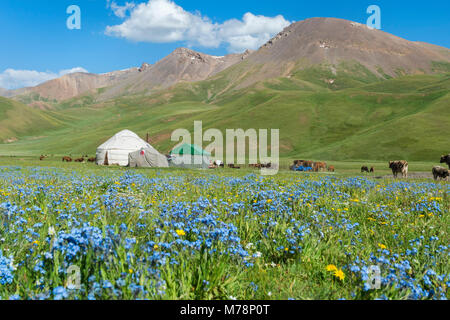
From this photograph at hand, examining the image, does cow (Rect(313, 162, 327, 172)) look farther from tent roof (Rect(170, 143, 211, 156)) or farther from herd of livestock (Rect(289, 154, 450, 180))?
tent roof (Rect(170, 143, 211, 156))

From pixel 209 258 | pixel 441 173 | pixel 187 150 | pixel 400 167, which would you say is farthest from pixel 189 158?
pixel 209 258

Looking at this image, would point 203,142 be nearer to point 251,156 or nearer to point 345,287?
point 251,156

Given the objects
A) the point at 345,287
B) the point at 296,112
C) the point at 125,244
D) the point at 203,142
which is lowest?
the point at 345,287

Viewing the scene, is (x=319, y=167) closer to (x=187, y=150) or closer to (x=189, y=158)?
(x=189, y=158)

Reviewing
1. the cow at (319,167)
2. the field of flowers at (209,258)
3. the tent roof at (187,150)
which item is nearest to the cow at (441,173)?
the cow at (319,167)

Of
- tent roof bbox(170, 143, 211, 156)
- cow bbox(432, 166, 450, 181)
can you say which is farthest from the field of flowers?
tent roof bbox(170, 143, 211, 156)

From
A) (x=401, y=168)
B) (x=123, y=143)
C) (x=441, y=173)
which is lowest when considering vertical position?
(x=441, y=173)

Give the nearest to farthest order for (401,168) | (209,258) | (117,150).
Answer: (209,258), (401,168), (117,150)

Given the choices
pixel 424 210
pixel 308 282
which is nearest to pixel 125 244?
pixel 308 282

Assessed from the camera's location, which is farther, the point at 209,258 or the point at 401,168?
the point at 401,168

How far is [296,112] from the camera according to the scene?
483ft

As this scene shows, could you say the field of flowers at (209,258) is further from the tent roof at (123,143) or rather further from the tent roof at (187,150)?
the tent roof at (123,143)

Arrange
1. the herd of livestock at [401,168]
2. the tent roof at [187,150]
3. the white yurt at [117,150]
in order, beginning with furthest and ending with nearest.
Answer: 1. the tent roof at [187,150]
2. the white yurt at [117,150]
3. the herd of livestock at [401,168]
